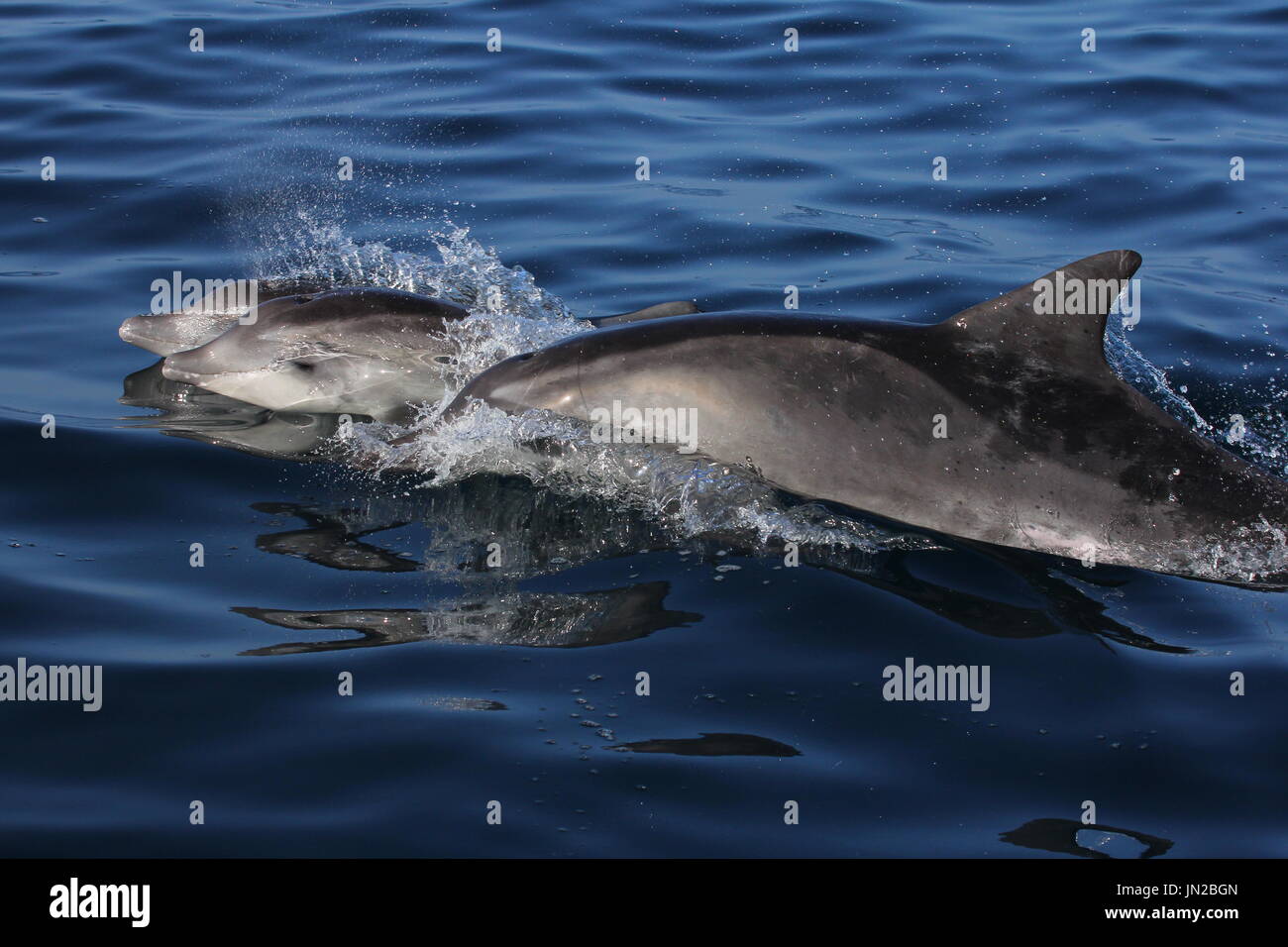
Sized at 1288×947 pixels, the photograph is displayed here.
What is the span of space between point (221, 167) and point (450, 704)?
9.92 m

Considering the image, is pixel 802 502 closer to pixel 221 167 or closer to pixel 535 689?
pixel 535 689

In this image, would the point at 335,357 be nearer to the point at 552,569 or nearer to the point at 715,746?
the point at 552,569

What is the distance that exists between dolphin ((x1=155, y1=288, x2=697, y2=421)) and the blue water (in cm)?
36

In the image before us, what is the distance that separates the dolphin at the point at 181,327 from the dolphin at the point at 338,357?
562mm

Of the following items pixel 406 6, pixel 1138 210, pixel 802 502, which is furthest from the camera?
pixel 406 6

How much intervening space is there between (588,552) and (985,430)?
2.06m

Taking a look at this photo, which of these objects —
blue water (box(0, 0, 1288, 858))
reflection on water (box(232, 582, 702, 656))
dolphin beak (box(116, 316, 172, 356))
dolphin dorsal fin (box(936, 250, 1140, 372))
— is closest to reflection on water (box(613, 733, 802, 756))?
blue water (box(0, 0, 1288, 858))

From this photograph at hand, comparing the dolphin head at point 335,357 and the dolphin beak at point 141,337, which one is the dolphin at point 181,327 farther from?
the dolphin head at point 335,357

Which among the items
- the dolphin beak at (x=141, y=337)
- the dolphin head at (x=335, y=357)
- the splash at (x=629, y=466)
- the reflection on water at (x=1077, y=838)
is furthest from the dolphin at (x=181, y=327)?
the reflection on water at (x=1077, y=838)

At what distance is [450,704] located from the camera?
20.6 ft

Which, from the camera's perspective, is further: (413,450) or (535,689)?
(413,450)

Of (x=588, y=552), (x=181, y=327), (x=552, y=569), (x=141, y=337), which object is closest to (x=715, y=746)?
(x=552, y=569)

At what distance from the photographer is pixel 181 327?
10656mm
